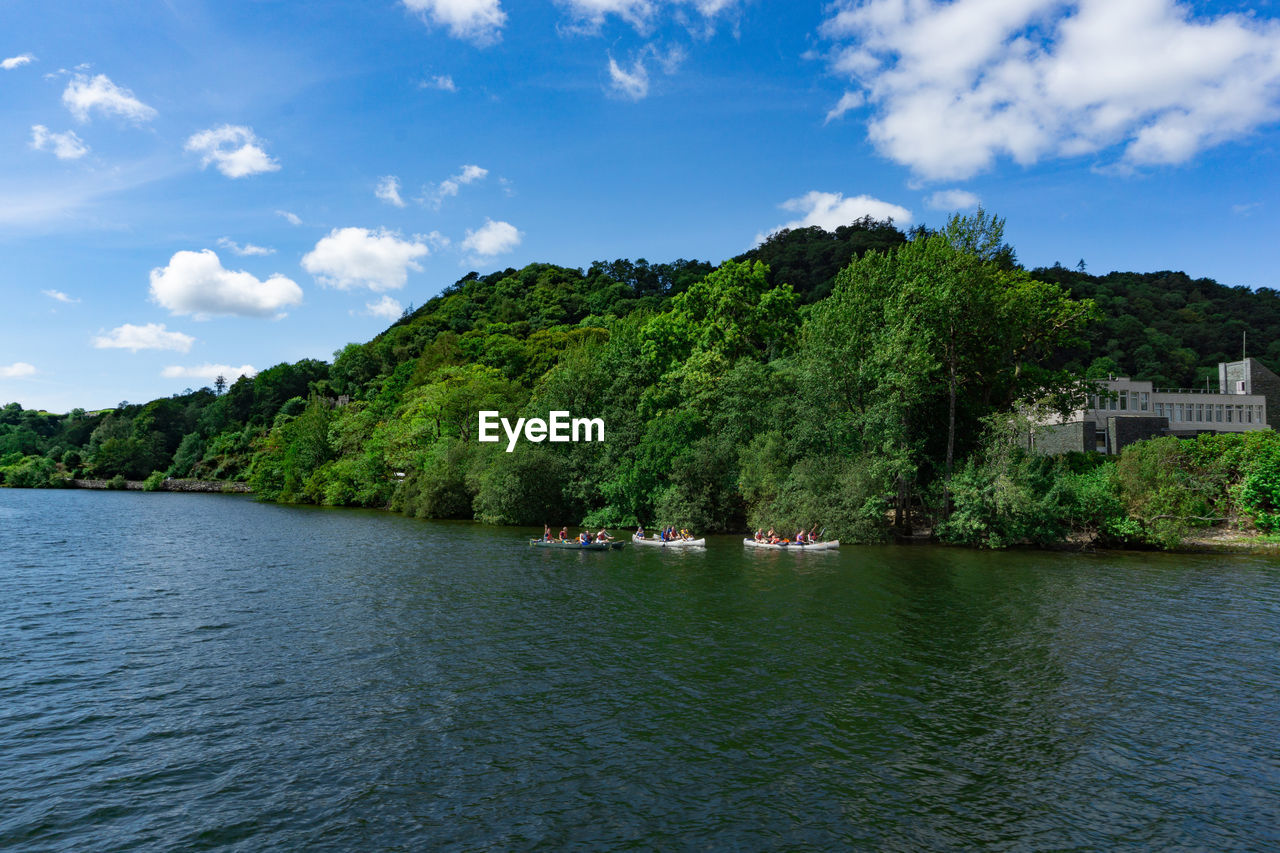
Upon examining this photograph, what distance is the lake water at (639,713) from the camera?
12.4 m

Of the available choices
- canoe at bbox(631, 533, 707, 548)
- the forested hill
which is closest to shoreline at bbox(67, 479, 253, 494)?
canoe at bbox(631, 533, 707, 548)

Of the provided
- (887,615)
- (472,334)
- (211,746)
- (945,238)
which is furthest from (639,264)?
(211,746)

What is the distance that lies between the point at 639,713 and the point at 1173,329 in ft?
477

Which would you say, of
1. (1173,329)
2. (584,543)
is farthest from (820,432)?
(1173,329)

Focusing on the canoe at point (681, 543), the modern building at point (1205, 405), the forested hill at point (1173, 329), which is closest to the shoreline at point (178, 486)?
the canoe at point (681, 543)

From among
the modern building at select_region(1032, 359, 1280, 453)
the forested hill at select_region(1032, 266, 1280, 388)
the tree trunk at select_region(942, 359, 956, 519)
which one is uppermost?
the forested hill at select_region(1032, 266, 1280, 388)

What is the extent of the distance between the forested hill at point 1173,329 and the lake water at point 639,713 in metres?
106

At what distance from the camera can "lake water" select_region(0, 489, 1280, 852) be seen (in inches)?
488

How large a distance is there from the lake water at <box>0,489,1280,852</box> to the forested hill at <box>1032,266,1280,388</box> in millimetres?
105589

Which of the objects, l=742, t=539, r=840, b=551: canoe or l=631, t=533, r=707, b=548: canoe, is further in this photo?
l=631, t=533, r=707, b=548: canoe

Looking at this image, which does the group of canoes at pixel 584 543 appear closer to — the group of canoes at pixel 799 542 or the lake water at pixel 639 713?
the group of canoes at pixel 799 542

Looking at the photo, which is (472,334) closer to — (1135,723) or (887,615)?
(887,615)

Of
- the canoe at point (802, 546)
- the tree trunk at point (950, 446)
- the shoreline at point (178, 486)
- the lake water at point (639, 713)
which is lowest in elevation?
the lake water at point (639, 713)

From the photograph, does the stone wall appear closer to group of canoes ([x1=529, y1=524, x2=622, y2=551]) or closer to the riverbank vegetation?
the riverbank vegetation
